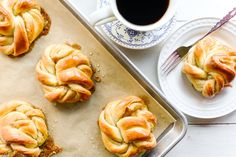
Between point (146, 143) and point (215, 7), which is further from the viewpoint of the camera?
point (215, 7)

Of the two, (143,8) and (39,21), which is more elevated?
(39,21)

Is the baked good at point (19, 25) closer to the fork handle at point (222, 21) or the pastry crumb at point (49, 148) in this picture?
the pastry crumb at point (49, 148)

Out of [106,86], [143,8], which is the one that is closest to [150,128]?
[106,86]

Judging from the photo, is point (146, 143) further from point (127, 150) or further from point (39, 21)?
point (39, 21)

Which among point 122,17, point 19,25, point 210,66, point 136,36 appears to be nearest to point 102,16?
point 122,17

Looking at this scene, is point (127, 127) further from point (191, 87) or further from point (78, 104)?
point (191, 87)

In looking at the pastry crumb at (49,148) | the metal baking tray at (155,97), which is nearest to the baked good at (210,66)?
the metal baking tray at (155,97)
